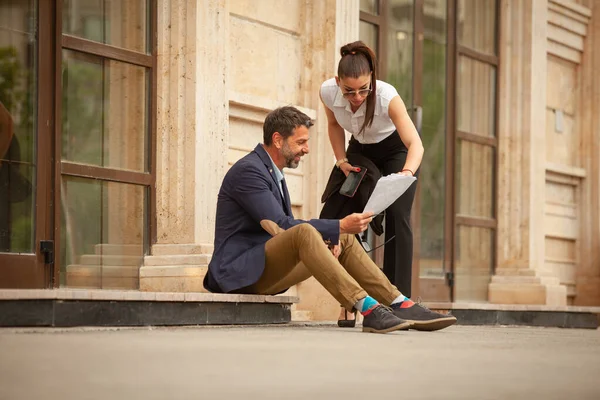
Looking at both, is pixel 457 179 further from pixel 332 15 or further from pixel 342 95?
pixel 342 95

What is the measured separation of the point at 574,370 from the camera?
357cm

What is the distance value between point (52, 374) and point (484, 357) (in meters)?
1.57

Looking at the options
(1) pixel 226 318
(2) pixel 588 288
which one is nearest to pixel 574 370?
(1) pixel 226 318

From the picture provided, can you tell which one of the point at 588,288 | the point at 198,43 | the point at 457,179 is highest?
the point at 198,43

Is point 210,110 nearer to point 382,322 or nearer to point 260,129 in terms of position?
point 260,129

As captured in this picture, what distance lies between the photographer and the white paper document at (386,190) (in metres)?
5.52

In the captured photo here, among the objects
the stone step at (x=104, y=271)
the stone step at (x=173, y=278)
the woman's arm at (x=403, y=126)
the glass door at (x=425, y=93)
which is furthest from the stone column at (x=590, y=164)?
the woman's arm at (x=403, y=126)

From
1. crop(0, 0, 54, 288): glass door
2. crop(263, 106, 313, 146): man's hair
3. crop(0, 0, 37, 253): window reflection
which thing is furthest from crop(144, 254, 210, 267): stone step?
crop(263, 106, 313, 146): man's hair

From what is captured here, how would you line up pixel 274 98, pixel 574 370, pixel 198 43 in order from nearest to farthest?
pixel 574 370 → pixel 198 43 → pixel 274 98

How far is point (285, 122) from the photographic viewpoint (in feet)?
19.5

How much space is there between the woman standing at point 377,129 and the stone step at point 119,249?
1.69 meters

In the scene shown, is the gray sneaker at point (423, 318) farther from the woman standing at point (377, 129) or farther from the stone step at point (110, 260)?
the stone step at point (110, 260)

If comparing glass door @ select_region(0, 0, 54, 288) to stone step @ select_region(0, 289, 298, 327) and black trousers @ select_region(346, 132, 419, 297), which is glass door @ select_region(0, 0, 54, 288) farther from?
black trousers @ select_region(346, 132, 419, 297)

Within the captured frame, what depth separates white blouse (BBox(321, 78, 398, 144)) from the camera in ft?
20.6
